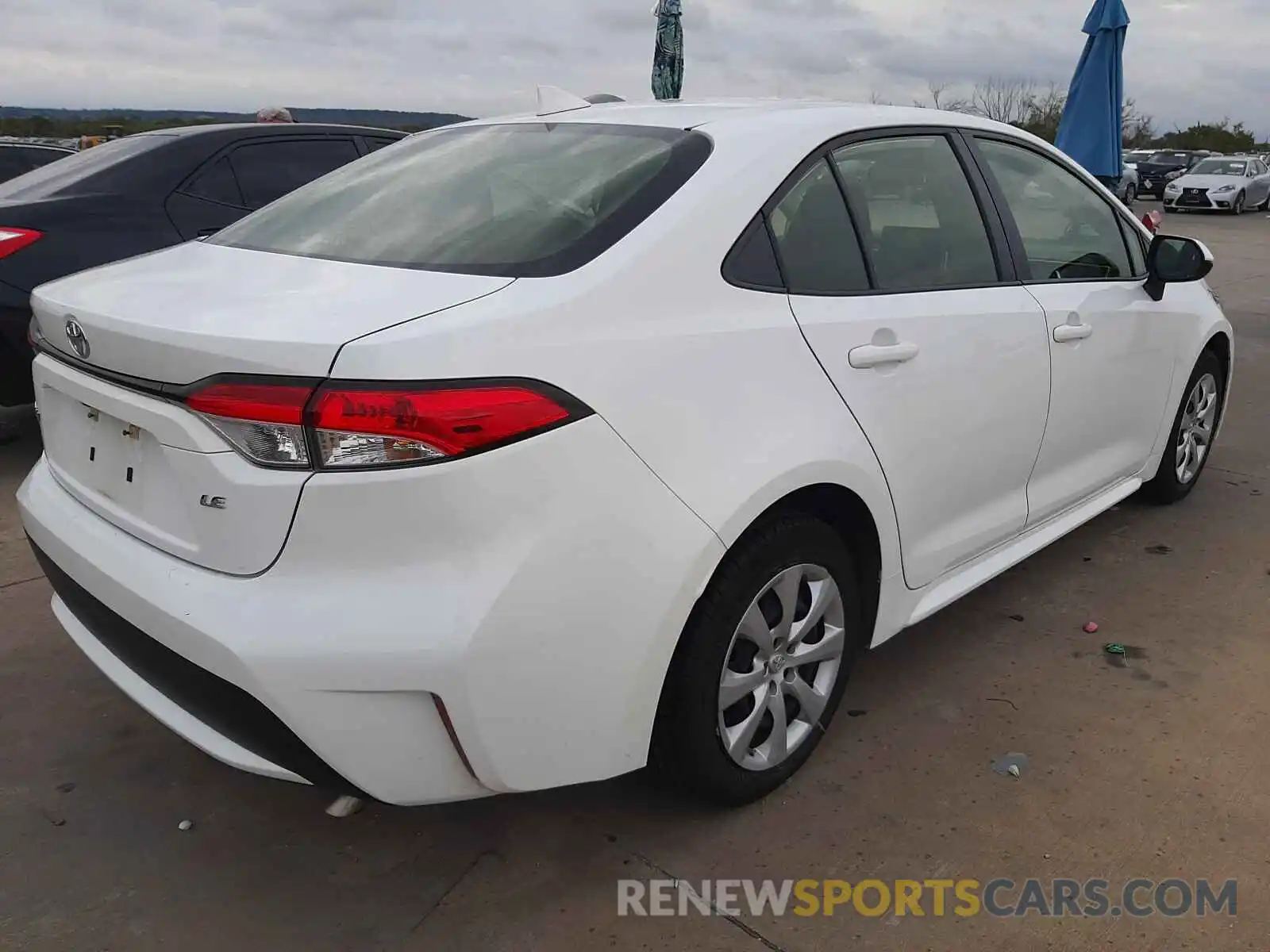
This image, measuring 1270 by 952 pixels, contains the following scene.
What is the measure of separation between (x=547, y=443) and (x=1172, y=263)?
2.79 metres

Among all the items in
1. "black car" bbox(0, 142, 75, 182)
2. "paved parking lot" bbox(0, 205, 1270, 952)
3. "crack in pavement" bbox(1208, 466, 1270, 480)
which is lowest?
"crack in pavement" bbox(1208, 466, 1270, 480)

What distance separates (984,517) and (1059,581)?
1.00 m

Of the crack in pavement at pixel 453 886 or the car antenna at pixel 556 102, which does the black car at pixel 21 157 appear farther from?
the crack in pavement at pixel 453 886

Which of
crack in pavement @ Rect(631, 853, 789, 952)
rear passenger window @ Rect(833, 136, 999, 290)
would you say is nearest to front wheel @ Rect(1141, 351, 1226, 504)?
rear passenger window @ Rect(833, 136, 999, 290)

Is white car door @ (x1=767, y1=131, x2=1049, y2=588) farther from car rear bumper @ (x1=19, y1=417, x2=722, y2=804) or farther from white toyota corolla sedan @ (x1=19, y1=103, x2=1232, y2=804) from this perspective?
car rear bumper @ (x1=19, y1=417, x2=722, y2=804)

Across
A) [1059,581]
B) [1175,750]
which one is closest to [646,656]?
[1175,750]

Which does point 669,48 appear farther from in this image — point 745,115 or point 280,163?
point 745,115

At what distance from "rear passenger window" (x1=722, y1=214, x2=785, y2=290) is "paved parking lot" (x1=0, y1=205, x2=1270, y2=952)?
4.02 feet

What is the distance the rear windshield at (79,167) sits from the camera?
15.9 ft

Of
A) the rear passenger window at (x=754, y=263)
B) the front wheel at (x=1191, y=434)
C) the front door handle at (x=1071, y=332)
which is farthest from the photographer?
the front wheel at (x=1191, y=434)

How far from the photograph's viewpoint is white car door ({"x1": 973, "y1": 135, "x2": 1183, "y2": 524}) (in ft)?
10.1

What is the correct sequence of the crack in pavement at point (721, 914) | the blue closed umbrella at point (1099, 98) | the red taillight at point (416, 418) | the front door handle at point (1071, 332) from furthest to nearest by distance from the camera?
the blue closed umbrella at point (1099, 98) → the front door handle at point (1071, 332) → the crack in pavement at point (721, 914) → the red taillight at point (416, 418)

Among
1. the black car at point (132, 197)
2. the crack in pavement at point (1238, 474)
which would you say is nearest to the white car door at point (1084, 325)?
the crack in pavement at point (1238, 474)

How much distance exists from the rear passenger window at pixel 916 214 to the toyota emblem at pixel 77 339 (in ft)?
5.70
